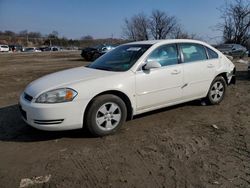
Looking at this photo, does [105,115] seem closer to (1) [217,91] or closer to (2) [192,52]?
(2) [192,52]

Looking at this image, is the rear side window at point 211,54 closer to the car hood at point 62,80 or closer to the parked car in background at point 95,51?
the car hood at point 62,80

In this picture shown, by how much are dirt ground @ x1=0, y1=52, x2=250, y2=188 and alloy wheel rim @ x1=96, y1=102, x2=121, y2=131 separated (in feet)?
0.63

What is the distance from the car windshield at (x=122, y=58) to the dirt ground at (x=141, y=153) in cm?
105

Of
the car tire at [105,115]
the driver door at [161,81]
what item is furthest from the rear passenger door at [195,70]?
the car tire at [105,115]

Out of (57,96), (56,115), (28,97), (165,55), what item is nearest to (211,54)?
(165,55)

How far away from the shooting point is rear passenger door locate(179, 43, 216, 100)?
506 cm

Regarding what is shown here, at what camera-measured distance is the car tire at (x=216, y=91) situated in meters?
5.67

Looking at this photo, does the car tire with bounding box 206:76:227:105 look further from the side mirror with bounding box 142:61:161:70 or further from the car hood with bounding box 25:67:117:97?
the car hood with bounding box 25:67:117:97

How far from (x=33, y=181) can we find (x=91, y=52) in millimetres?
18368

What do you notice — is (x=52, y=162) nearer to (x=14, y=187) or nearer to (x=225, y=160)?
(x=14, y=187)

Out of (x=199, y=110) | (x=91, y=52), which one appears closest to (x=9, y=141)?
(x=199, y=110)

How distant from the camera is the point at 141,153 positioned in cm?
353

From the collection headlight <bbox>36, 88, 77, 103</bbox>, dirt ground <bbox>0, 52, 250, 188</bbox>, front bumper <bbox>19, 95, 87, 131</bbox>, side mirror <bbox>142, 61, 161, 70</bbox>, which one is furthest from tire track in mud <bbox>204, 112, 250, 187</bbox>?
headlight <bbox>36, 88, 77, 103</bbox>

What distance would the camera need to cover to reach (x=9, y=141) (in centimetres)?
404
